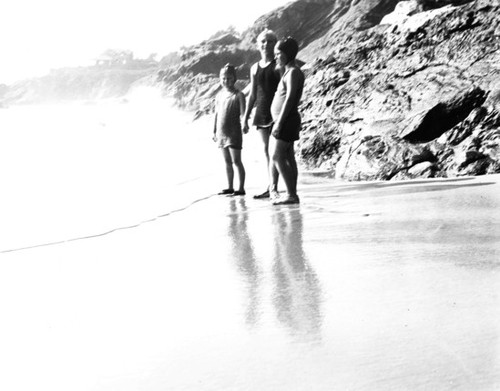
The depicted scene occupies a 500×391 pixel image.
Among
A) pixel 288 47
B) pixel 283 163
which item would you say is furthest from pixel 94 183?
pixel 288 47

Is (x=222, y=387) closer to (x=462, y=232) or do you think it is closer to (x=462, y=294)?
(x=462, y=294)

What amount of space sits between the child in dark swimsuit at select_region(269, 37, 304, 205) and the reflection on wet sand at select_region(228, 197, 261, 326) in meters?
0.48

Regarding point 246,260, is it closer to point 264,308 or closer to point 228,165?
point 264,308

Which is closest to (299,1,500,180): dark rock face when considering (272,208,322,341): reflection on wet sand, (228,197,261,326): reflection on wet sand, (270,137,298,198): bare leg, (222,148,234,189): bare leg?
(222,148,234,189): bare leg

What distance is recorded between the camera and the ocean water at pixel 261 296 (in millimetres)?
1587

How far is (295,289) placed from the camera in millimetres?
2352

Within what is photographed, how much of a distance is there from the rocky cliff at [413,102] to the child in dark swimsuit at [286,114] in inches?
90.6

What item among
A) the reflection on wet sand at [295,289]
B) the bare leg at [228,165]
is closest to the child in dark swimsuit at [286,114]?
the bare leg at [228,165]

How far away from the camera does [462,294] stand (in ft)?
7.07

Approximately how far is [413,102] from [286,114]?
3894 millimetres

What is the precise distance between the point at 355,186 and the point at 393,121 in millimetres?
2133

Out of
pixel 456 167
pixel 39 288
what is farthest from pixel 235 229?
pixel 456 167

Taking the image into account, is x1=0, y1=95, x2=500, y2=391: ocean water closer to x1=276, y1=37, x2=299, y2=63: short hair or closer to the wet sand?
the wet sand

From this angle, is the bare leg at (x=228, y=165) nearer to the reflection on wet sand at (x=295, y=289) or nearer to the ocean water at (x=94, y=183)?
the ocean water at (x=94, y=183)
